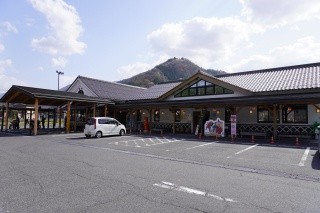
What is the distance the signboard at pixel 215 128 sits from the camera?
18.8 m

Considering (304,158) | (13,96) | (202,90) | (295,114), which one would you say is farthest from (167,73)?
(304,158)

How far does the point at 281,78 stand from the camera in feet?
71.8

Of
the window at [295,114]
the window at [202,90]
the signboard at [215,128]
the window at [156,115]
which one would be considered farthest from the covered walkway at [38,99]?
the window at [295,114]

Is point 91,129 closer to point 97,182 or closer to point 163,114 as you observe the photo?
point 163,114

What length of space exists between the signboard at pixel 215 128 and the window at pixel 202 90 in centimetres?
423

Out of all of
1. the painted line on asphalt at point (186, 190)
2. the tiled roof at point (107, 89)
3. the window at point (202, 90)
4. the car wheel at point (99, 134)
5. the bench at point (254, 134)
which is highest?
the tiled roof at point (107, 89)

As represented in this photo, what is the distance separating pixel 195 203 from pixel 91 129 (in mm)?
15832

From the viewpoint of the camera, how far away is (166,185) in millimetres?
6531

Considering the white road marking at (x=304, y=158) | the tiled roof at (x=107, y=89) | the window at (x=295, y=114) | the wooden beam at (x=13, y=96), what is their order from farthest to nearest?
the tiled roof at (x=107, y=89) < the wooden beam at (x=13, y=96) < the window at (x=295, y=114) < the white road marking at (x=304, y=158)

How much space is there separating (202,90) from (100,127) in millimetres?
9638

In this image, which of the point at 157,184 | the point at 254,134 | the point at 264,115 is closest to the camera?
the point at 157,184

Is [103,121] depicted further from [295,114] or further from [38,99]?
[295,114]

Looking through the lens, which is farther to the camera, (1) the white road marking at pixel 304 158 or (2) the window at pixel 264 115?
(2) the window at pixel 264 115

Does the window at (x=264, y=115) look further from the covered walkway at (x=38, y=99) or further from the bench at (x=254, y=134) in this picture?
the covered walkway at (x=38, y=99)
